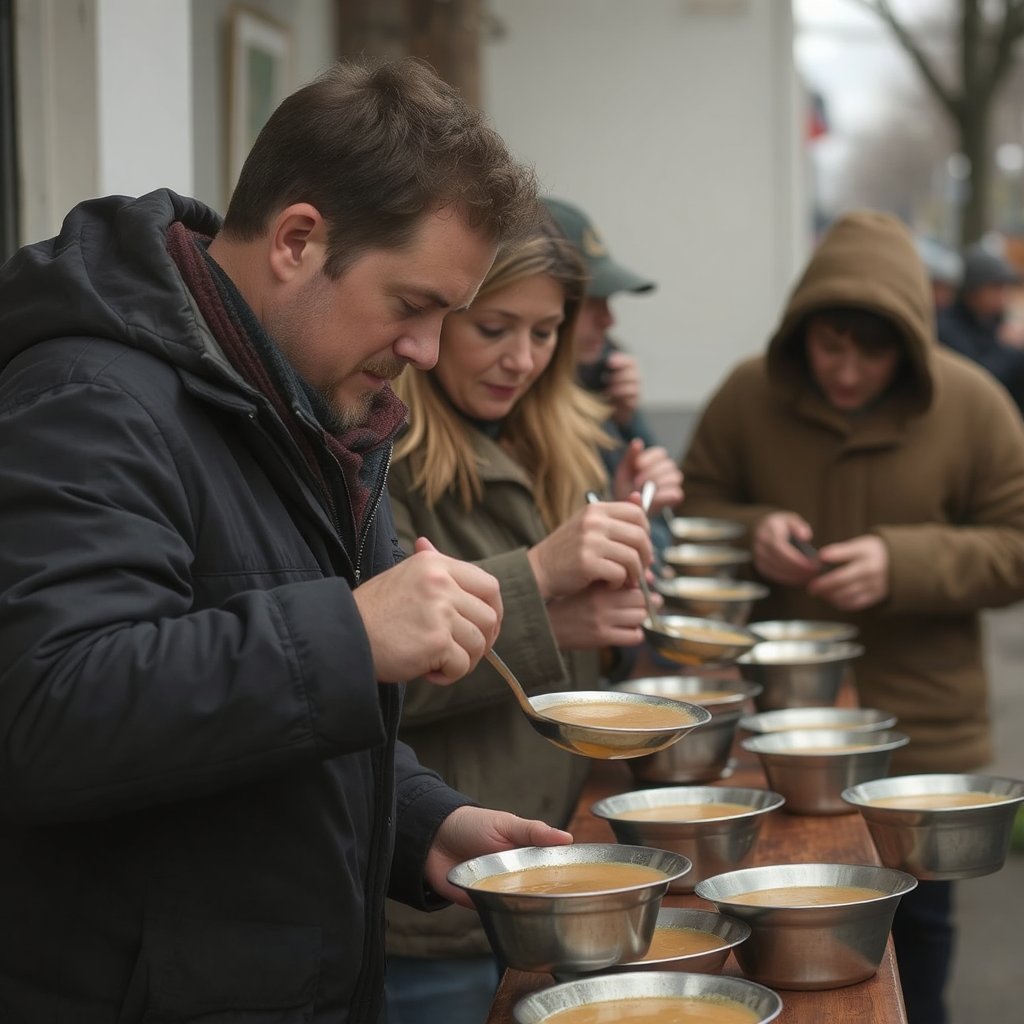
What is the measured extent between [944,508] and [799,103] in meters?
4.01

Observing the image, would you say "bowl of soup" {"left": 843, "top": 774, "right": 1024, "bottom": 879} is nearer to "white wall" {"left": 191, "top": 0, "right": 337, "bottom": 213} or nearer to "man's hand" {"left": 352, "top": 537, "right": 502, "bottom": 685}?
"man's hand" {"left": 352, "top": 537, "right": 502, "bottom": 685}

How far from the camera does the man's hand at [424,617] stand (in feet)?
4.76

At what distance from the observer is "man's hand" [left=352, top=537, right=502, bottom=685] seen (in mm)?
1452

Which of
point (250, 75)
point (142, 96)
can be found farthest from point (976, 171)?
point (142, 96)

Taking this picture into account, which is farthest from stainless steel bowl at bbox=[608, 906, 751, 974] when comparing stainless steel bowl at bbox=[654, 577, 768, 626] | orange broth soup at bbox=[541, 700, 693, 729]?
stainless steel bowl at bbox=[654, 577, 768, 626]

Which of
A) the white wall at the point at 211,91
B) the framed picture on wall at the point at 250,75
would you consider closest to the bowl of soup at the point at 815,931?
the white wall at the point at 211,91

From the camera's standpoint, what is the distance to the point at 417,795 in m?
2.05

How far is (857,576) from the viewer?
3.54 metres

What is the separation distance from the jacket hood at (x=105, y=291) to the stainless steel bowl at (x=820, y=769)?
4.32ft

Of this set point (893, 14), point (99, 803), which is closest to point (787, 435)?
point (99, 803)

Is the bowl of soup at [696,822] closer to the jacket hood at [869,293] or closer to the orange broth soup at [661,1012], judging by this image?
the orange broth soup at [661,1012]

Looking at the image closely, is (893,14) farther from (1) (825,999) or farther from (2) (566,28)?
(1) (825,999)

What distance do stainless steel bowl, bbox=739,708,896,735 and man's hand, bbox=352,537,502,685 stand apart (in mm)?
1315

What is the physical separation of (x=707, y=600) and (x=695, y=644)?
1.51ft
